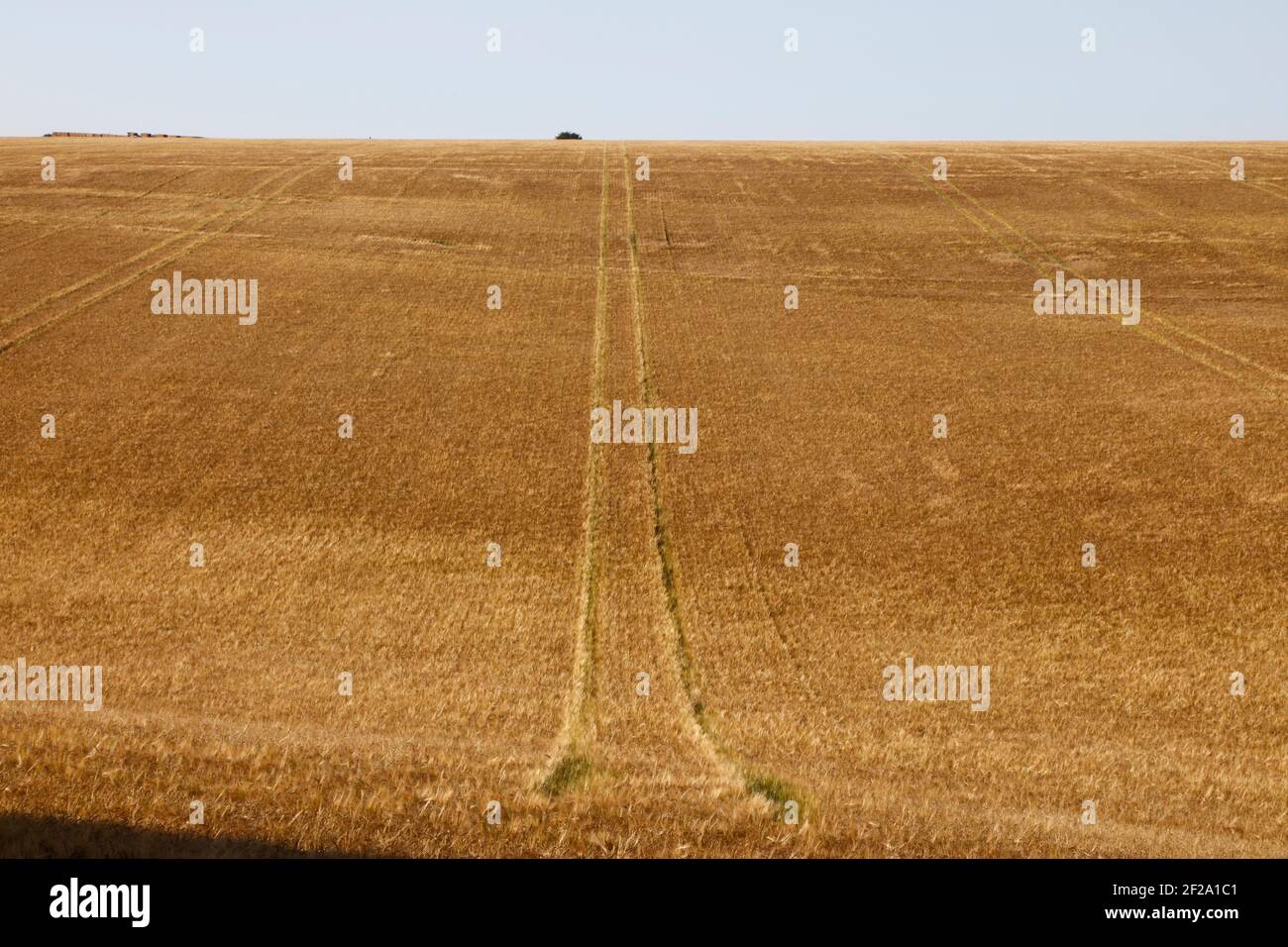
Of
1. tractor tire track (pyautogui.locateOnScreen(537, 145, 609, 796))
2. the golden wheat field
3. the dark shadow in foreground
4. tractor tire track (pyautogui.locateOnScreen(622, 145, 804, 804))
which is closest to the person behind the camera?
the dark shadow in foreground

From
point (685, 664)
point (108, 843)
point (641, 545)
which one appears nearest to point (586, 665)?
point (685, 664)

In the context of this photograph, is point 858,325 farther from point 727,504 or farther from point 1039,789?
point 1039,789

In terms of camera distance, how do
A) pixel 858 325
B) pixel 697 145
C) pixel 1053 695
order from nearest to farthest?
1. pixel 1053 695
2. pixel 858 325
3. pixel 697 145

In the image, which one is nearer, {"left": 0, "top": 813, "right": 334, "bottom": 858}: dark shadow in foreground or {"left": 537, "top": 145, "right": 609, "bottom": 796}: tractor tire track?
{"left": 0, "top": 813, "right": 334, "bottom": 858}: dark shadow in foreground

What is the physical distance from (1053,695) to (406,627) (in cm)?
1045

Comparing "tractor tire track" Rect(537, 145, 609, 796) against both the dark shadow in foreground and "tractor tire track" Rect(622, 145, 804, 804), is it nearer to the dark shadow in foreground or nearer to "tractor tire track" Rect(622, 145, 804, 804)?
"tractor tire track" Rect(622, 145, 804, 804)

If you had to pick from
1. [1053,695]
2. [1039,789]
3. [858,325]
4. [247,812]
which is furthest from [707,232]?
[247,812]

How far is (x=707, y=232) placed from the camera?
176ft

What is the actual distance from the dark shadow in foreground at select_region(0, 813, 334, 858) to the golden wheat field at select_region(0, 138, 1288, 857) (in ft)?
0.18

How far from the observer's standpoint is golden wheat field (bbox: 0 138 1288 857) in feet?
36.3

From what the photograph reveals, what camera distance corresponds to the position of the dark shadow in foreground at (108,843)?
332 inches

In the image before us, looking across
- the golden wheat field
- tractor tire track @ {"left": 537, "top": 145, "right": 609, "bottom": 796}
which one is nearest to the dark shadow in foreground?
the golden wheat field

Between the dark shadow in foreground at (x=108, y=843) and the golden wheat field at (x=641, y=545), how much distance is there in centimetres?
6

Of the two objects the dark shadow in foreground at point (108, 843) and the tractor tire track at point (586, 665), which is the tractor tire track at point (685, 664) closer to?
the tractor tire track at point (586, 665)
